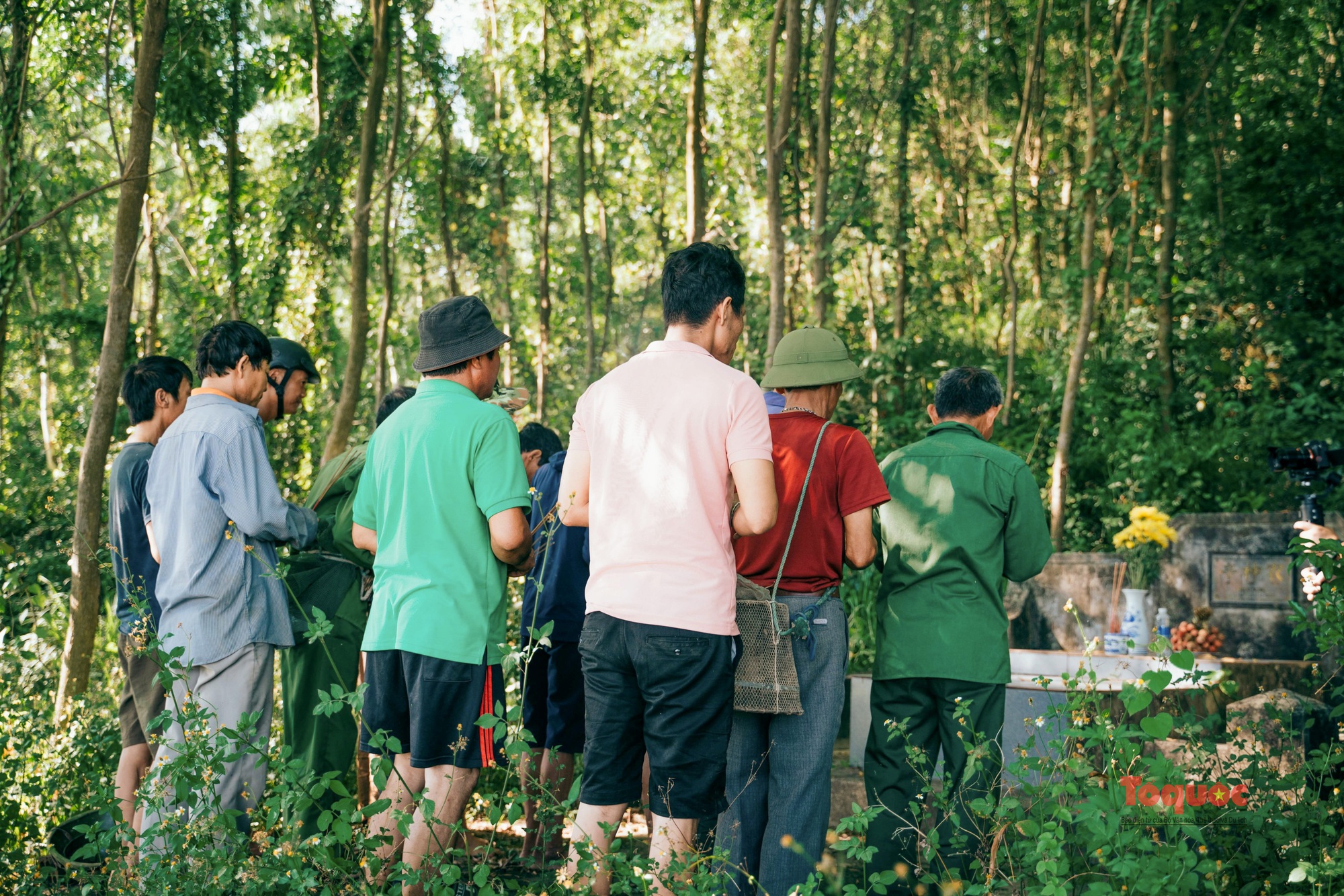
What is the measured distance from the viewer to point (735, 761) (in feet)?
10.6

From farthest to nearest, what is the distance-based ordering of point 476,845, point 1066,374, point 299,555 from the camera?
1. point 1066,374
2. point 476,845
3. point 299,555

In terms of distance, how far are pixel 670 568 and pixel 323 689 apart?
1.96m

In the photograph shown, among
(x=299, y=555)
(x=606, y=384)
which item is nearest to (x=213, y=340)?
(x=299, y=555)

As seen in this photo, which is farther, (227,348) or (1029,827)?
(227,348)

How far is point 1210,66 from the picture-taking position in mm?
10047

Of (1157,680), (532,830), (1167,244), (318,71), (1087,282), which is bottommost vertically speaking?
(532,830)

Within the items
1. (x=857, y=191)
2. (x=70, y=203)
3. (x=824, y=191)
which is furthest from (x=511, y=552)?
(x=857, y=191)

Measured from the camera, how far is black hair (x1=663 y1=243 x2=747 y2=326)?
2.84 m

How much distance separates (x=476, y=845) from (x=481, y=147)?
13995 mm

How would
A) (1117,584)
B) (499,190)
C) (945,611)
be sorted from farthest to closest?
(499,190) → (1117,584) → (945,611)

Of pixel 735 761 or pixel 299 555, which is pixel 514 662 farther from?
pixel 299 555

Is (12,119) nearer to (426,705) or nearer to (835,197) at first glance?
(426,705)

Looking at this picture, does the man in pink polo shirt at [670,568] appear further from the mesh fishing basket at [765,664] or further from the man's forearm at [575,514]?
the mesh fishing basket at [765,664]

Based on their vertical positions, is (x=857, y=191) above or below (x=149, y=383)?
above
